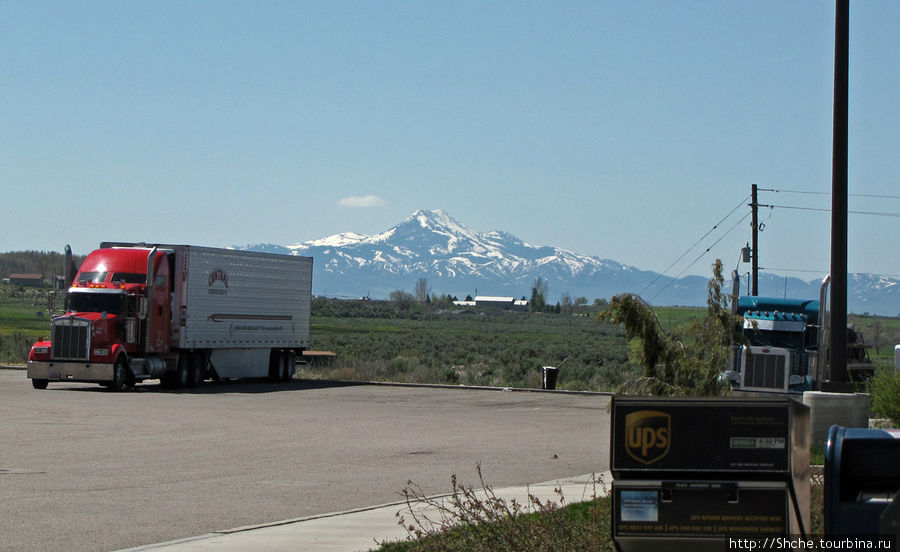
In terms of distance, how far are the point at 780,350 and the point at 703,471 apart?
73.6ft

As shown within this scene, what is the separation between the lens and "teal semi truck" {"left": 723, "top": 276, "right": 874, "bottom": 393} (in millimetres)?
27422

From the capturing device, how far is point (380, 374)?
41281 mm

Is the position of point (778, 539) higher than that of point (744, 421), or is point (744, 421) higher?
point (744, 421)

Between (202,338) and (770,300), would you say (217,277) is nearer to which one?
(202,338)

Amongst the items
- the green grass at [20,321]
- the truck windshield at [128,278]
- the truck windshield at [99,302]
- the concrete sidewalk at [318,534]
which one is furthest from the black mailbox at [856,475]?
the green grass at [20,321]

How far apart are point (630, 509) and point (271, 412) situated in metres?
20.2

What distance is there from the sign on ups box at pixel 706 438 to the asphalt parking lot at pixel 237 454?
217 inches

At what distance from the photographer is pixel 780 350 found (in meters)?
27.7

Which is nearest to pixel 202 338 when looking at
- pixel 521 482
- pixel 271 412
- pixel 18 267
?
pixel 271 412

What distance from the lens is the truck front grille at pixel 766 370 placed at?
27.5 meters

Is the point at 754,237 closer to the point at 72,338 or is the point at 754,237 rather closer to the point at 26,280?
the point at 72,338

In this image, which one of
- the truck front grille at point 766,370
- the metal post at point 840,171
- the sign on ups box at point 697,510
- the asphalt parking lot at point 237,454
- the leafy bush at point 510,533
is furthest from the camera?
the truck front grille at point 766,370

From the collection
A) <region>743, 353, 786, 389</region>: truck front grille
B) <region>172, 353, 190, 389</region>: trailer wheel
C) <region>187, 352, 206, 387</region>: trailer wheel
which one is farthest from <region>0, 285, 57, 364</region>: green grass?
<region>743, 353, 786, 389</region>: truck front grille

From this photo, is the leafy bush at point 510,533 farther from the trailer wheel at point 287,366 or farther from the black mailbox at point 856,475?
the trailer wheel at point 287,366
